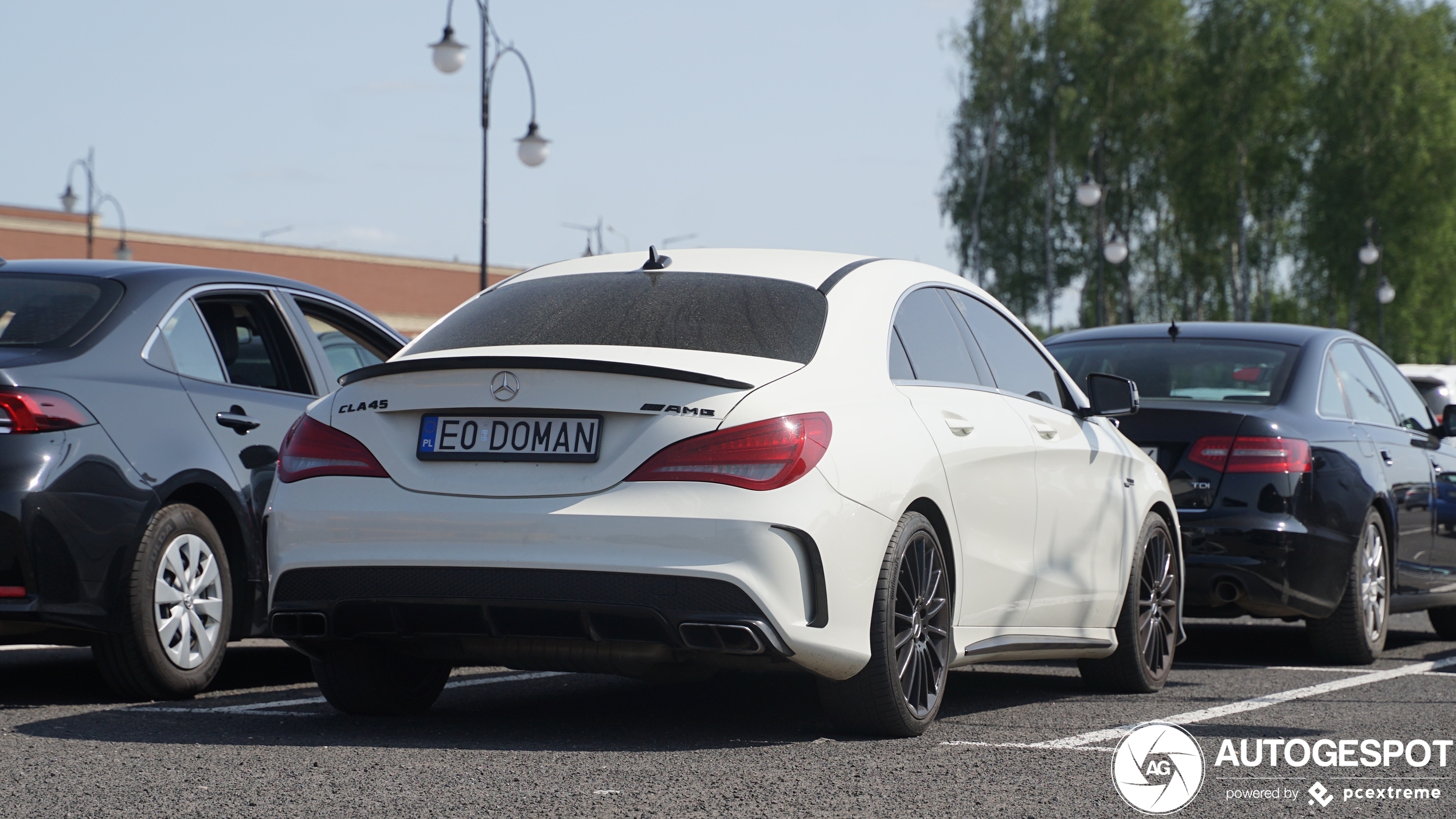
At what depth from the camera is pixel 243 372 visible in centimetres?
695

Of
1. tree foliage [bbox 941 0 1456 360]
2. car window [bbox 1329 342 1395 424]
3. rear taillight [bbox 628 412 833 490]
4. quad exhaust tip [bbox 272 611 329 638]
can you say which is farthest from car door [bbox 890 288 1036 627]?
tree foliage [bbox 941 0 1456 360]

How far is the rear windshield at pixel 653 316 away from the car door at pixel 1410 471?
15.0ft

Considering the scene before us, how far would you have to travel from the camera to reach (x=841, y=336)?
5.21 m

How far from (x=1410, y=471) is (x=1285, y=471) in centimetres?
168

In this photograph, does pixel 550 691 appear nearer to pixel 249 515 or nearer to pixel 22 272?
pixel 249 515

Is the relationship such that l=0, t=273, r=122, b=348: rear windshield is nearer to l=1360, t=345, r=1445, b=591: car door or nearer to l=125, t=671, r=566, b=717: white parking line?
l=125, t=671, r=566, b=717: white parking line

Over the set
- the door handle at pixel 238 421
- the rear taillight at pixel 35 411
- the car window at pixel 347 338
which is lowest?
the door handle at pixel 238 421

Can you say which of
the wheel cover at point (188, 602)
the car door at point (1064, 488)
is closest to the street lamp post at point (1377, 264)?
the car door at point (1064, 488)

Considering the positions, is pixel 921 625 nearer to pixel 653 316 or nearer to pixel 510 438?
pixel 653 316

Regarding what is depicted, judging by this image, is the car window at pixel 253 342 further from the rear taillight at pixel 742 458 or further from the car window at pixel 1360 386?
the car window at pixel 1360 386

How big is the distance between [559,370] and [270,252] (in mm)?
78930

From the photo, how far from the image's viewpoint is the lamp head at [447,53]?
78.0 feet

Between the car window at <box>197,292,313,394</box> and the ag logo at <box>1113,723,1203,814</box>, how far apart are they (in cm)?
366

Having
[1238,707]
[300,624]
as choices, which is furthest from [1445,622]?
[300,624]
